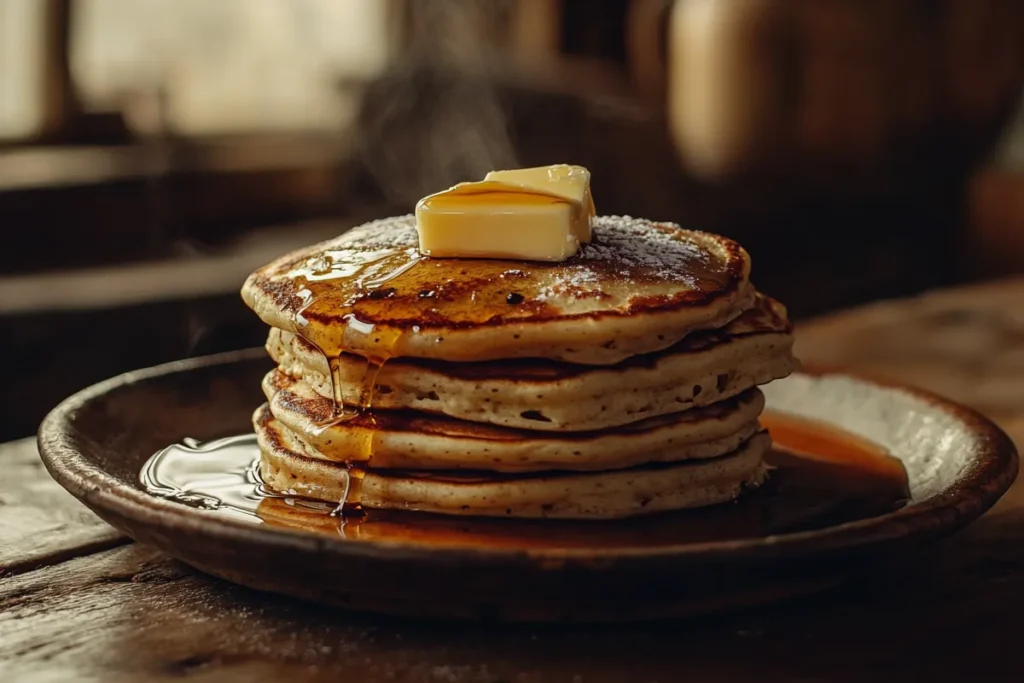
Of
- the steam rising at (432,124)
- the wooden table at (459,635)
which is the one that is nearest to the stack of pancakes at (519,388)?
the wooden table at (459,635)

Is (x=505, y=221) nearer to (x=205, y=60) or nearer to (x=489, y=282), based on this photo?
(x=489, y=282)

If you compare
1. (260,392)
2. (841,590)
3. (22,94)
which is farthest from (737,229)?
(841,590)

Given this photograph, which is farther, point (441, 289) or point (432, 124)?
point (432, 124)

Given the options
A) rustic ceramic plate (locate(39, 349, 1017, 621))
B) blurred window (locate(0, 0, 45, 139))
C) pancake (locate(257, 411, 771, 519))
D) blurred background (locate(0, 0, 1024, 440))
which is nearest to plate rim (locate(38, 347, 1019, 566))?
rustic ceramic plate (locate(39, 349, 1017, 621))

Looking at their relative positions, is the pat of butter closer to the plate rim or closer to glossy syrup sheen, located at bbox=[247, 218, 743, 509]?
glossy syrup sheen, located at bbox=[247, 218, 743, 509]

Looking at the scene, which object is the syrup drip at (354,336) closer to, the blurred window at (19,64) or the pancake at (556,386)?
the pancake at (556,386)

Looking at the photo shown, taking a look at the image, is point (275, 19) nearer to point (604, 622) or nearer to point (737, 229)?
point (737, 229)

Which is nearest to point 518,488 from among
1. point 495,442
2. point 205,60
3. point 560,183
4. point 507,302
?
point 495,442
